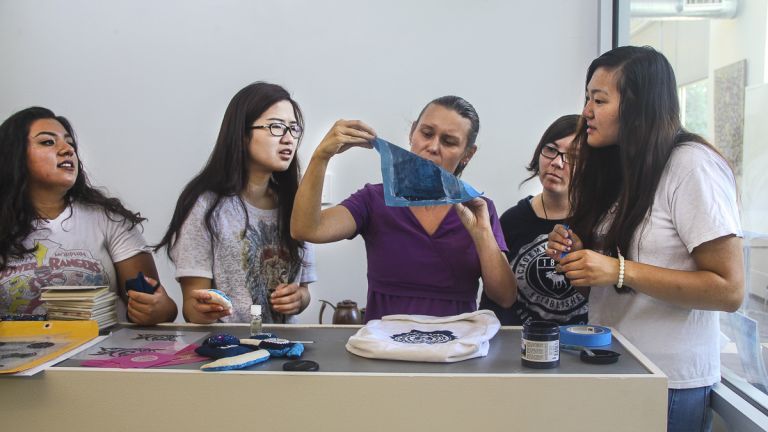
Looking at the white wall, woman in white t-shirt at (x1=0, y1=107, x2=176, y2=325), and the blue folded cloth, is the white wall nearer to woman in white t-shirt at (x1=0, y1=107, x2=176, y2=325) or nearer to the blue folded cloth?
woman in white t-shirt at (x1=0, y1=107, x2=176, y2=325)

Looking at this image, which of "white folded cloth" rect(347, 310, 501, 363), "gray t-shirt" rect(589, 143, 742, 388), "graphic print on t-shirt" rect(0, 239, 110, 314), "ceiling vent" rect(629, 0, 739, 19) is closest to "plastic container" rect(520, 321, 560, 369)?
"white folded cloth" rect(347, 310, 501, 363)

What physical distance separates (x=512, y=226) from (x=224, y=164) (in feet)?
3.03

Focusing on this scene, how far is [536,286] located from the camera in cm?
187

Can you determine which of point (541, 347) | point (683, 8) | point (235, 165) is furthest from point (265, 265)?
point (683, 8)

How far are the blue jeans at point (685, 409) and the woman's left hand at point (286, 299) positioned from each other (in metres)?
0.98

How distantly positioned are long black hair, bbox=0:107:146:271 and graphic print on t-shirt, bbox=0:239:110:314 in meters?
0.03

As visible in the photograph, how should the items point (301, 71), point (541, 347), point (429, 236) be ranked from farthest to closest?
point (301, 71) → point (429, 236) → point (541, 347)

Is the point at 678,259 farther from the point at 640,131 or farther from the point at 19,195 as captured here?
the point at 19,195

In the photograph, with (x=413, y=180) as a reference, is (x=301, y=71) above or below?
above

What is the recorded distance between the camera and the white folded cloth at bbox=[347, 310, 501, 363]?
1239mm

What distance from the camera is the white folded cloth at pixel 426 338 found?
124 centimetres

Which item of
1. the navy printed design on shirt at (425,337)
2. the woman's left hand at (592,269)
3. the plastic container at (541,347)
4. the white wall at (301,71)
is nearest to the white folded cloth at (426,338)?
the navy printed design on shirt at (425,337)

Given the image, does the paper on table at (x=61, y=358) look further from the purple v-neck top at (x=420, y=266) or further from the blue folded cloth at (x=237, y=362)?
the purple v-neck top at (x=420, y=266)

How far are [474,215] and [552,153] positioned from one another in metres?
0.54
